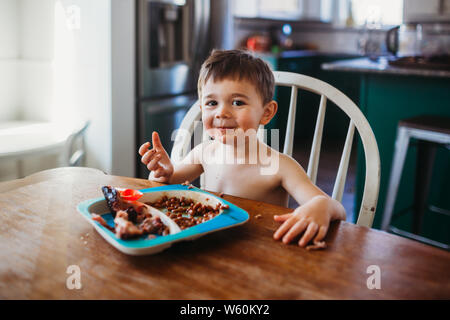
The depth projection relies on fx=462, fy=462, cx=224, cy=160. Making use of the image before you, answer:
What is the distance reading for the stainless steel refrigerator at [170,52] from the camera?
2.54 m

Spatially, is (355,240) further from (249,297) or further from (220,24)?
(220,24)

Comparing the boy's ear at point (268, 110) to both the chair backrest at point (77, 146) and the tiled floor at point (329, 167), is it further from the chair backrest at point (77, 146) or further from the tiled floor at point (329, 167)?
the tiled floor at point (329, 167)

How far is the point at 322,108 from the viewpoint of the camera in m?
1.19

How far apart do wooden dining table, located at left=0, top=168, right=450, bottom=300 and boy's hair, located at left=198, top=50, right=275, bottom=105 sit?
1.15 ft

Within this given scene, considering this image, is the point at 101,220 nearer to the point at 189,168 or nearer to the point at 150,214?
the point at 150,214

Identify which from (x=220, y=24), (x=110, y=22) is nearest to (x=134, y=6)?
(x=110, y=22)

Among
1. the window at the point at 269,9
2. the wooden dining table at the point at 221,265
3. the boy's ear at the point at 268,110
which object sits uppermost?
the window at the point at 269,9

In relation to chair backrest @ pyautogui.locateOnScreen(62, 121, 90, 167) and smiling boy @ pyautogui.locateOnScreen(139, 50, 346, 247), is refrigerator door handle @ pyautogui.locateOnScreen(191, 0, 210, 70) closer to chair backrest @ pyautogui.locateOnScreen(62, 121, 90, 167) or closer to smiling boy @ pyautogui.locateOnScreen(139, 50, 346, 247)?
chair backrest @ pyautogui.locateOnScreen(62, 121, 90, 167)

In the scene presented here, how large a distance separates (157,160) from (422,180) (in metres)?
1.64

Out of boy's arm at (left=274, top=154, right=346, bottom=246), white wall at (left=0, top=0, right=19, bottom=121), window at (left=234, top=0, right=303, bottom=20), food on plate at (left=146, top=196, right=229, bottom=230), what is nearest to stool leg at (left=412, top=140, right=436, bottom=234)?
boy's arm at (left=274, top=154, right=346, bottom=246)

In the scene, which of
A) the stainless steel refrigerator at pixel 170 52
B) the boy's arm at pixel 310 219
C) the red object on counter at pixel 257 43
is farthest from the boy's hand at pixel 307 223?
the red object on counter at pixel 257 43

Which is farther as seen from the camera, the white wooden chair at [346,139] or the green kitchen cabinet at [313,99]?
the green kitchen cabinet at [313,99]

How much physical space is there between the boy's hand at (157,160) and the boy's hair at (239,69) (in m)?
0.18
